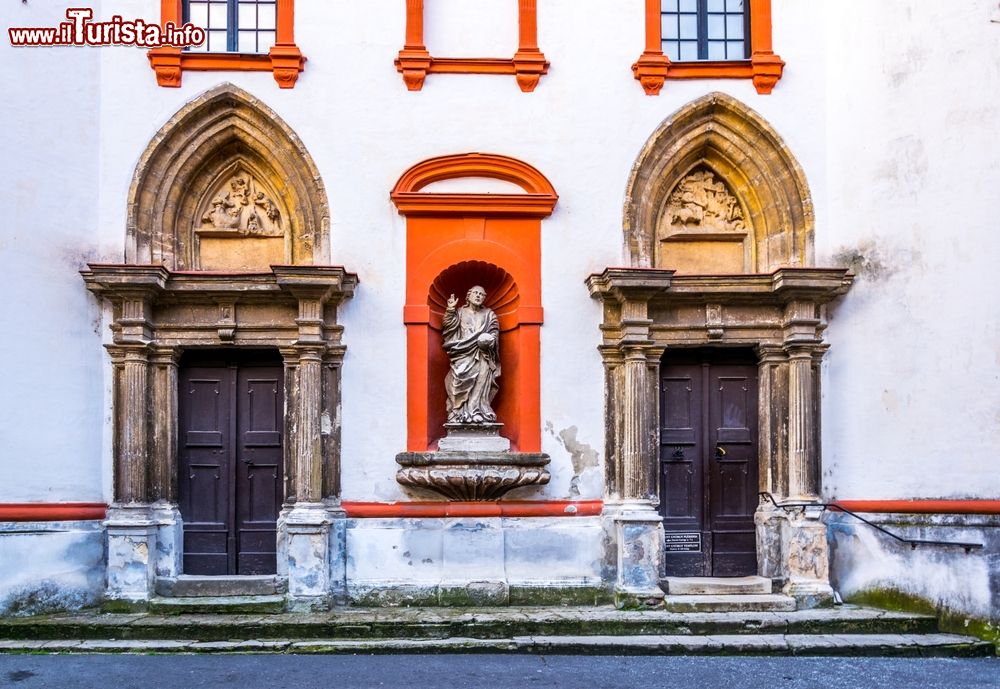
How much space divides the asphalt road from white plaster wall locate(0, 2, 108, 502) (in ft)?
6.50

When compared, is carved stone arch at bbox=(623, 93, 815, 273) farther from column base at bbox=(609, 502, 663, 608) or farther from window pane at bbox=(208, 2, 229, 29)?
window pane at bbox=(208, 2, 229, 29)

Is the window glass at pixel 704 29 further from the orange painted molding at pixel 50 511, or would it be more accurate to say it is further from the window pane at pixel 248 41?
the orange painted molding at pixel 50 511

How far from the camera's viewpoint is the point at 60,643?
843cm

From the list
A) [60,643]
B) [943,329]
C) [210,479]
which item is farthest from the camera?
[210,479]

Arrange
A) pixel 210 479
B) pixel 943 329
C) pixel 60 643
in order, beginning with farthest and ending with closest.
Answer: pixel 210 479, pixel 943 329, pixel 60 643

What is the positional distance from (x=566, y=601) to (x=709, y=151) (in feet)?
15.7

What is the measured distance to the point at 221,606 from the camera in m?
9.16

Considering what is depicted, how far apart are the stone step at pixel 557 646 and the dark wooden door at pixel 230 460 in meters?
1.43

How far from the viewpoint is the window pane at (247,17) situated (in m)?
10.1

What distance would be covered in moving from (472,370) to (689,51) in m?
4.08

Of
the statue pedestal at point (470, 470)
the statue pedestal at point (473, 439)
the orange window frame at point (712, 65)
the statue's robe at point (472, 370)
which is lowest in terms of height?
the statue pedestal at point (470, 470)

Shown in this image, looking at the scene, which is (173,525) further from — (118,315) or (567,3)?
(567,3)

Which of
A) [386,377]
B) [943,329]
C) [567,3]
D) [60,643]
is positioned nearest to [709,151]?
[567,3]

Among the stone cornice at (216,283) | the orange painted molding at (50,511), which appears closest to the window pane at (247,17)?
the stone cornice at (216,283)
